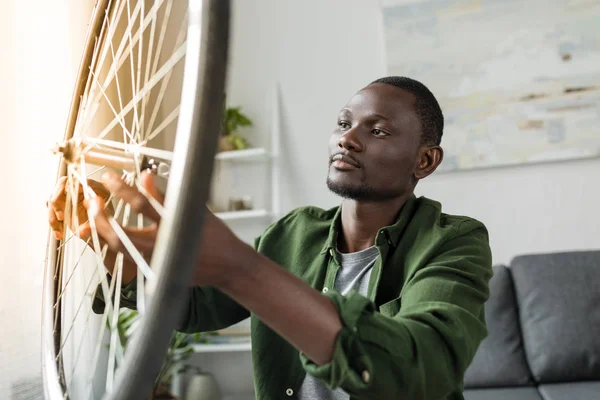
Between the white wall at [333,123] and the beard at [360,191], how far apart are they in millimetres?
2100

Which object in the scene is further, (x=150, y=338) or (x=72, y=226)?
(x=72, y=226)

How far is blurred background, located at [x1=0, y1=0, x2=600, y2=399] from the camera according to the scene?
2.92 meters

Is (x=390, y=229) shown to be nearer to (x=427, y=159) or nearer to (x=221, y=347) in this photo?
(x=427, y=159)

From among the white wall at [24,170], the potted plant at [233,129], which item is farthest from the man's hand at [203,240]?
the potted plant at [233,129]

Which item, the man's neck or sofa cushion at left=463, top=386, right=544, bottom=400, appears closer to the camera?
the man's neck

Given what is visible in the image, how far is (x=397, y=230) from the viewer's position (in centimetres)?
101

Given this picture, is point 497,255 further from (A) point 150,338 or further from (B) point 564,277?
(A) point 150,338

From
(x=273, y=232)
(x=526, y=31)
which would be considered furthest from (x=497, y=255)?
(x=273, y=232)

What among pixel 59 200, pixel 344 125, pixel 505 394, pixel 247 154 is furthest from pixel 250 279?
pixel 247 154

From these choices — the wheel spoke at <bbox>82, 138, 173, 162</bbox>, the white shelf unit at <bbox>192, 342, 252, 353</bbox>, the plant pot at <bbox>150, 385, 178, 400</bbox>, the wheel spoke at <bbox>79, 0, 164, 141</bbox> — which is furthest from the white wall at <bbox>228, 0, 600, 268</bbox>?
the wheel spoke at <bbox>82, 138, 173, 162</bbox>

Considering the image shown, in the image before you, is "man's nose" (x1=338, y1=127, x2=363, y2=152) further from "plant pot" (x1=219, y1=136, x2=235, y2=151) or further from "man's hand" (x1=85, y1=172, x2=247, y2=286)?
"plant pot" (x1=219, y1=136, x2=235, y2=151)

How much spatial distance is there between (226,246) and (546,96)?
2732 millimetres

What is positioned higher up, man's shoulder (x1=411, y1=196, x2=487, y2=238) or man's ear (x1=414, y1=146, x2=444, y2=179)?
man's ear (x1=414, y1=146, x2=444, y2=179)

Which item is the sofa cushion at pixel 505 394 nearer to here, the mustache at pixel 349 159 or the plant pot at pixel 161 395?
the plant pot at pixel 161 395
